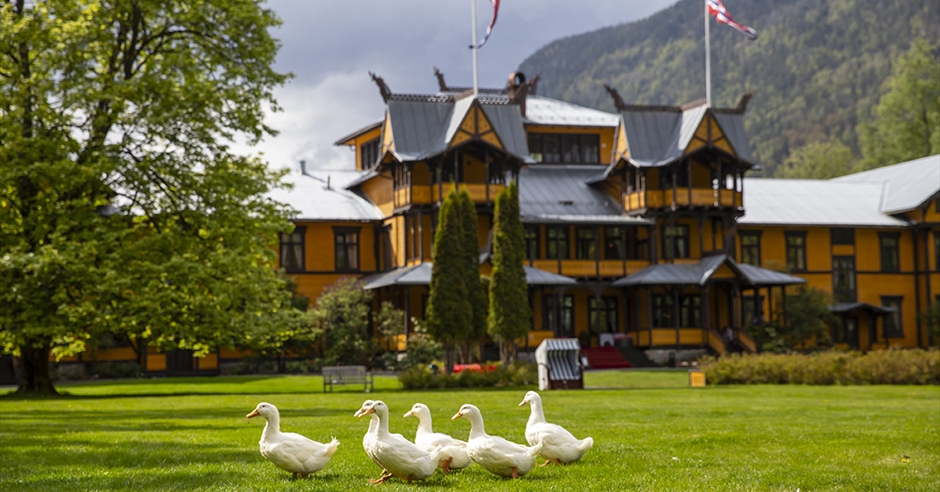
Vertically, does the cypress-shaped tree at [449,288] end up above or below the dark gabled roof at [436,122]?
below

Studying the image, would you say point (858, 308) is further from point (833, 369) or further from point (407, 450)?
point (407, 450)

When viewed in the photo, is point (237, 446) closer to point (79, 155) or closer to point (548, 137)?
point (79, 155)

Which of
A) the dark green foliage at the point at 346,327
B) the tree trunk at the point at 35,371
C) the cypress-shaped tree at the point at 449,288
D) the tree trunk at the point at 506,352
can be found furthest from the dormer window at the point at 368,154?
the tree trunk at the point at 35,371

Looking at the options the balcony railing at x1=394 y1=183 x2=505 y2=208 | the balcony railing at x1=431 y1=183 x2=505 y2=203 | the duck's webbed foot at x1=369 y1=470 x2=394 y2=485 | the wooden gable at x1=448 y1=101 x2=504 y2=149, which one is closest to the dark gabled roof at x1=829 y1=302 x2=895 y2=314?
the balcony railing at x1=431 y1=183 x2=505 y2=203

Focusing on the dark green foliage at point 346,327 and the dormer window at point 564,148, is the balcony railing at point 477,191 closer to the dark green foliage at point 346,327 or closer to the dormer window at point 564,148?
the dark green foliage at point 346,327

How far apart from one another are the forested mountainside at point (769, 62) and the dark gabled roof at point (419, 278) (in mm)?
90333

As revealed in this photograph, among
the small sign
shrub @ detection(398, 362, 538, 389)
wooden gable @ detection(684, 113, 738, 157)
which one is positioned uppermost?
wooden gable @ detection(684, 113, 738, 157)

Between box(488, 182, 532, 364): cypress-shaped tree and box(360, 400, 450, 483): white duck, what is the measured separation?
2431 cm

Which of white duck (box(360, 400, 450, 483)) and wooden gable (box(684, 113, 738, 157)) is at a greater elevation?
wooden gable (box(684, 113, 738, 157))

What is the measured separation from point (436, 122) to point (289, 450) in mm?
38911

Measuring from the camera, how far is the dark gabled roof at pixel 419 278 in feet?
142

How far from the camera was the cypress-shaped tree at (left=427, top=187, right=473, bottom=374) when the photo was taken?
31984mm

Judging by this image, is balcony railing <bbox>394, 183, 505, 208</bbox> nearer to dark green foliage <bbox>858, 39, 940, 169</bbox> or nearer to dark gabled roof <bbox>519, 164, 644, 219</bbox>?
dark gabled roof <bbox>519, 164, 644, 219</bbox>

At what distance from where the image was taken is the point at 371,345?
44.3 meters
